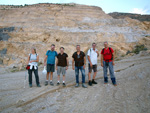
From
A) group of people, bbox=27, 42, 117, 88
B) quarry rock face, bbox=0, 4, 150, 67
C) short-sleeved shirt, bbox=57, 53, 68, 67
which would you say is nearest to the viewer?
group of people, bbox=27, 42, 117, 88

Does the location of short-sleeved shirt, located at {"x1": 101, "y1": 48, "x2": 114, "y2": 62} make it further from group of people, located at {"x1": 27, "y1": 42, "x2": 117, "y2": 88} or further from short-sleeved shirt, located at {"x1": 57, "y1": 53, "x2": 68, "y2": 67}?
short-sleeved shirt, located at {"x1": 57, "y1": 53, "x2": 68, "y2": 67}

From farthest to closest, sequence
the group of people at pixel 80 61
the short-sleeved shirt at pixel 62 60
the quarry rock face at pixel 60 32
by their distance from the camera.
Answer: the quarry rock face at pixel 60 32 < the short-sleeved shirt at pixel 62 60 < the group of people at pixel 80 61

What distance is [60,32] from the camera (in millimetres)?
21484

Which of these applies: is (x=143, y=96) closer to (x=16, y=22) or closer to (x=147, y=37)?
(x=147, y=37)

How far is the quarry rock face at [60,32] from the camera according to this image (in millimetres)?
19094

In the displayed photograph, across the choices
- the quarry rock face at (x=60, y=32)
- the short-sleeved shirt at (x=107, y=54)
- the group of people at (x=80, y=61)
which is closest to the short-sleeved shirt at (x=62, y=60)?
the group of people at (x=80, y=61)

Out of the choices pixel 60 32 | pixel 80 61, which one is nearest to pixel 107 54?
pixel 80 61

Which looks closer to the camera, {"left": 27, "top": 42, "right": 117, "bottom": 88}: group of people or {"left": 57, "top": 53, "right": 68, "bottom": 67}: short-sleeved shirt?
{"left": 27, "top": 42, "right": 117, "bottom": 88}: group of people

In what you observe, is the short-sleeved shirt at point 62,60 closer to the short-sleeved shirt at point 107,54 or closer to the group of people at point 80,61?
the group of people at point 80,61

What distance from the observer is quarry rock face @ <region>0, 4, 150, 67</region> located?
1909 cm

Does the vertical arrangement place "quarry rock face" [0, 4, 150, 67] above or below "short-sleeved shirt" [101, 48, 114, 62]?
above

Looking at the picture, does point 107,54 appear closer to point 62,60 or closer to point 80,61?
point 80,61

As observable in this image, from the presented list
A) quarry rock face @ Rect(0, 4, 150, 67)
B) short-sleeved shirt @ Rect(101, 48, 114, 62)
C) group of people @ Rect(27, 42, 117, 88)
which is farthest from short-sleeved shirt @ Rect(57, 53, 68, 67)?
quarry rock face @ Rect(0, 4, 150, 67)

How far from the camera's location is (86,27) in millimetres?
23516
